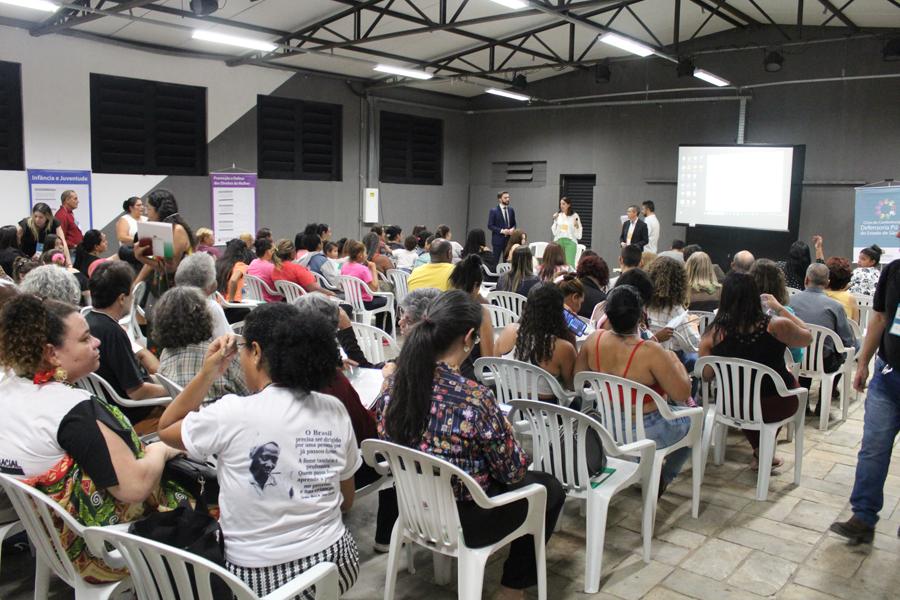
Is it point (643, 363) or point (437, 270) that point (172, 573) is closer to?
point (643, 363)

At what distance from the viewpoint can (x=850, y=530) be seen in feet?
10.1

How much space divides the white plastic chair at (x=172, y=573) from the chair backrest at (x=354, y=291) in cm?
482

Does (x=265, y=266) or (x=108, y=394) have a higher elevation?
(x=265, y=266)

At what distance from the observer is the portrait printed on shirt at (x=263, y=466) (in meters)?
1.77

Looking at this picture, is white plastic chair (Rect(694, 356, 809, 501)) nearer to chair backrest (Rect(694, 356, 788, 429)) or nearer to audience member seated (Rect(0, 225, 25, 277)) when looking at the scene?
chair backrest (Rect(694, 356, 788, 429))

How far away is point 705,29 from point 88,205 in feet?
30.4

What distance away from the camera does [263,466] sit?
5.81ft

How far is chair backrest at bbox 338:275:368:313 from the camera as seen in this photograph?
654 centimetres

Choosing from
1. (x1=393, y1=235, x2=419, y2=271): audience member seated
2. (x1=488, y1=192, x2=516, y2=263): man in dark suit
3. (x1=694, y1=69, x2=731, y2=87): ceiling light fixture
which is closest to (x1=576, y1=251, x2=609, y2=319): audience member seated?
(x1=393, y1=235, x2=419, y2=271): audience member seated

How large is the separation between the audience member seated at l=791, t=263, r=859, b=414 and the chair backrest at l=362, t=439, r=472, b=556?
3.39 m

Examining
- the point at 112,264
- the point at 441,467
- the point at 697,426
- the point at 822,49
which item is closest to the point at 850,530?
the point at 697,426

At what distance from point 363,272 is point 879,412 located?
4.59 metres

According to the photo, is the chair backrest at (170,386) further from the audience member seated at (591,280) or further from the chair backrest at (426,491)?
the audience member seated at (591,280)

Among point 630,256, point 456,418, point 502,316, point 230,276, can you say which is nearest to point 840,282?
point 630,256
